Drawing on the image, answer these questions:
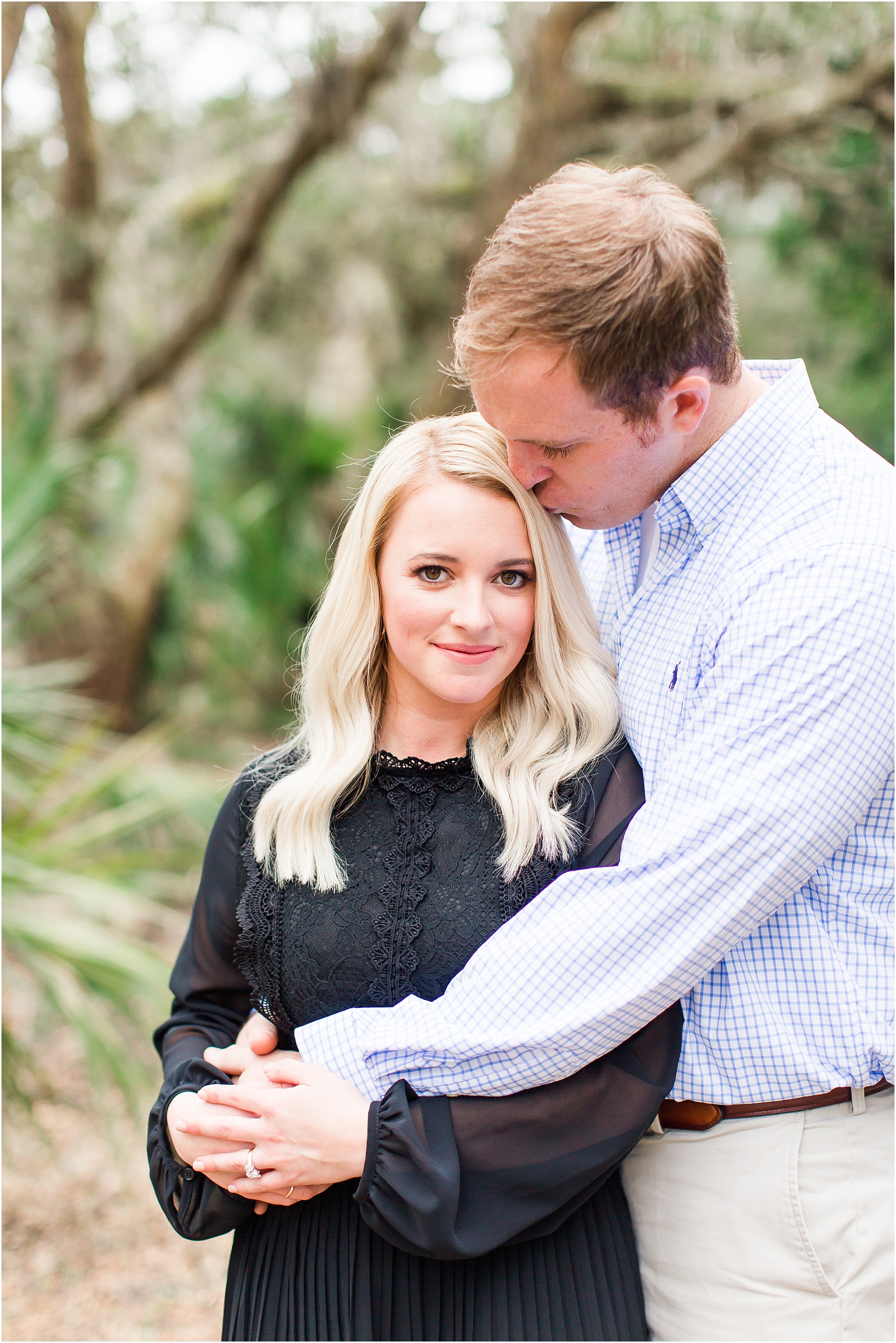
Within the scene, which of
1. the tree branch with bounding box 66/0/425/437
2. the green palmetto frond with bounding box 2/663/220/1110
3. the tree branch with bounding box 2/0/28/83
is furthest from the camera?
the tree branch with bounding box 66/0/425/437

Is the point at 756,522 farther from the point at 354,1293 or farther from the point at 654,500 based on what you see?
the point at 354,1293

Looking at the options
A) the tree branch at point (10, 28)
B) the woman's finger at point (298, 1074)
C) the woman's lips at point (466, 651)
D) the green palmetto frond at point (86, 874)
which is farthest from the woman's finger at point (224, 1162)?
the tree branch at point (10, 28)

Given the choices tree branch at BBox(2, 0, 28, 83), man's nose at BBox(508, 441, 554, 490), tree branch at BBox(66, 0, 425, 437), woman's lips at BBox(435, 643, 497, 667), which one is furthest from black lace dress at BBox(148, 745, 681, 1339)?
tree branch at BBox(66, 0, 425, 437)

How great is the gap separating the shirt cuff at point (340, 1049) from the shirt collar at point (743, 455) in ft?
3.38

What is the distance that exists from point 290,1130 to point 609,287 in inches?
55.8

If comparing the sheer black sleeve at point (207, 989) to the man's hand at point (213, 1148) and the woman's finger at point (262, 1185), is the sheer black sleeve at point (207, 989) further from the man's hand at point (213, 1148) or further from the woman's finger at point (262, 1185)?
the woman's finger at point (262, 1185)

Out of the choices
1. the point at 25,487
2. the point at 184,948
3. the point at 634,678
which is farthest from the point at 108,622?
the point at 634,678

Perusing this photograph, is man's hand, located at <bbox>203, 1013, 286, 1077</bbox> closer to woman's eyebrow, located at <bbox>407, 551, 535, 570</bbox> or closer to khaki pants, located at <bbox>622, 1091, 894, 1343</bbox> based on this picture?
khaki pants, located at <bbox>622, 1091, 894, 1343</bbox>

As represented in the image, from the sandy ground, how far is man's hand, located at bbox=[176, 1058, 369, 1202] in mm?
1620

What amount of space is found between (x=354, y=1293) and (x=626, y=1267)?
1.54 feet

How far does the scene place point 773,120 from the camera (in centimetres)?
609

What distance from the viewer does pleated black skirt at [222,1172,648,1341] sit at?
1.75 metres

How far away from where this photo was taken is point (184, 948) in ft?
7.13

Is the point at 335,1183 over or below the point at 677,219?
below
